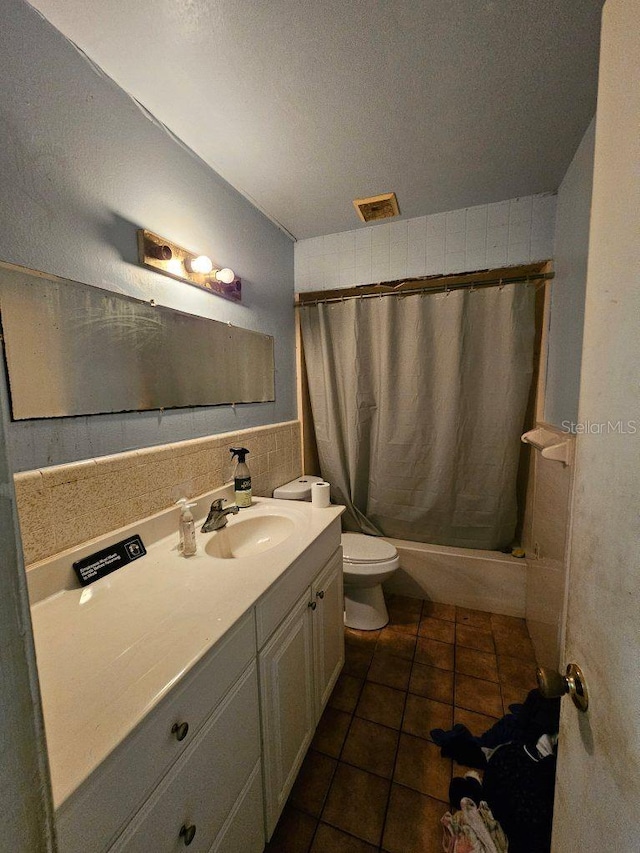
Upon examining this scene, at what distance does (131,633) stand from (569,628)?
0.83 meters

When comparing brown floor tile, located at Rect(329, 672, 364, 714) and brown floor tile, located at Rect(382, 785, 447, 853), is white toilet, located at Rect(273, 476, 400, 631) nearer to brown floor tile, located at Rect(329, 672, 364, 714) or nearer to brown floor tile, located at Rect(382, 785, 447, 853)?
brown floor tile, located at Rect(329, 672, 364, 714)

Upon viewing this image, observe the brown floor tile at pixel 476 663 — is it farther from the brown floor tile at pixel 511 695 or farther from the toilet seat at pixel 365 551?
the toilet seat at pixel 365 551

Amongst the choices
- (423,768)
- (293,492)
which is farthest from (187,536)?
(423,768)

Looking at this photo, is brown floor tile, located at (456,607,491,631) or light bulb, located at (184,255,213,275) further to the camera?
brown floor tile, located at (456,607,491,631)

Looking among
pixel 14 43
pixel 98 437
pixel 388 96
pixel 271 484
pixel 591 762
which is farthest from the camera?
pixel 271 484

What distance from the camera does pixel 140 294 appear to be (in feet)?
3.66

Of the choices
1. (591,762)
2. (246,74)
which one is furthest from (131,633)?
(246,74)

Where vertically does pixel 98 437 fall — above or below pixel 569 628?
above

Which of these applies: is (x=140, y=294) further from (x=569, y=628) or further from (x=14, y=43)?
(x=569, y=628)

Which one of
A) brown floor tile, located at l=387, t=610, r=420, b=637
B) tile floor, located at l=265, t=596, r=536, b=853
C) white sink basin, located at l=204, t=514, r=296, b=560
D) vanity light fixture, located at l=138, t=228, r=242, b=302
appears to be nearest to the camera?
tile floor, located at l=265, t=596, r=536, b=853

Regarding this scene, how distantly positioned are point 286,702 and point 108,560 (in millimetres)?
665

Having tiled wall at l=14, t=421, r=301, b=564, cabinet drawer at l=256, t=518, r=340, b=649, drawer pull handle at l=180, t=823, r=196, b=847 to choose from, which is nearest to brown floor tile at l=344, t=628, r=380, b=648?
cabinet drawer at l=256, t=518, r=340, b=649

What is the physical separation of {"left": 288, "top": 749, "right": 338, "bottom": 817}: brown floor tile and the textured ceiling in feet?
7.47

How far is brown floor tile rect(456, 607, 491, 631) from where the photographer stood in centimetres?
182
